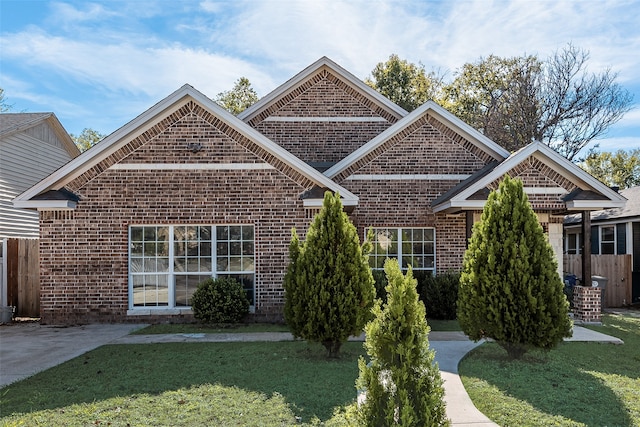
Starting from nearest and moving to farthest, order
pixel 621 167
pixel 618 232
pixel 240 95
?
pixel 618 232 → pixel 240 95 → pixel 621 167

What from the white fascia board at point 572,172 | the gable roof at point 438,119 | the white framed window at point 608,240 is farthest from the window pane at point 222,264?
the white framed window at point 608,240

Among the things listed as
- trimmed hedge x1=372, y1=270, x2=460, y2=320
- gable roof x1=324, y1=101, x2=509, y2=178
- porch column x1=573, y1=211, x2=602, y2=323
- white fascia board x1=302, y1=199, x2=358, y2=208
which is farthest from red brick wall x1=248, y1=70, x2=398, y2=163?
porch column x1=573, y1=211, x2=602, y2=323

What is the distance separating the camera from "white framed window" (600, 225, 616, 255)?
1957 centimetres

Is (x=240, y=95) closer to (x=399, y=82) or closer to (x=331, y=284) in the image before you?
(x=399, y=82)

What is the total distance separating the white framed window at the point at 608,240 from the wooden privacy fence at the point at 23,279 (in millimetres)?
20572

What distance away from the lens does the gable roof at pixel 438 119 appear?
13.7 meters

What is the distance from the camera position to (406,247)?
13742 millimetres

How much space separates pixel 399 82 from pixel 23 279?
26.1m

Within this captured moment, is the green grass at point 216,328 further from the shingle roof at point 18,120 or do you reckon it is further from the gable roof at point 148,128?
the shingle roof at point 18,120

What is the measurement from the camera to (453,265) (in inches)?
535

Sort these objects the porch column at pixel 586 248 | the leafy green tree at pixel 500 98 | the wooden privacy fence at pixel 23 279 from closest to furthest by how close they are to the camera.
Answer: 1. the porch column at pixel 586 248
2. the wooden privacy fence at pixel 23 279
3. the leafy green tree at pixel 500 98

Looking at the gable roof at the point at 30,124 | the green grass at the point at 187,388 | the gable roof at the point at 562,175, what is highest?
the gable roof at the point at 30,124

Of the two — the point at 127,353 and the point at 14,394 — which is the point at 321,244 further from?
the point at 14,394

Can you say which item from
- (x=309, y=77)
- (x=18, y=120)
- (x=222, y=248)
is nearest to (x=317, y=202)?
(x=222, y=248)
